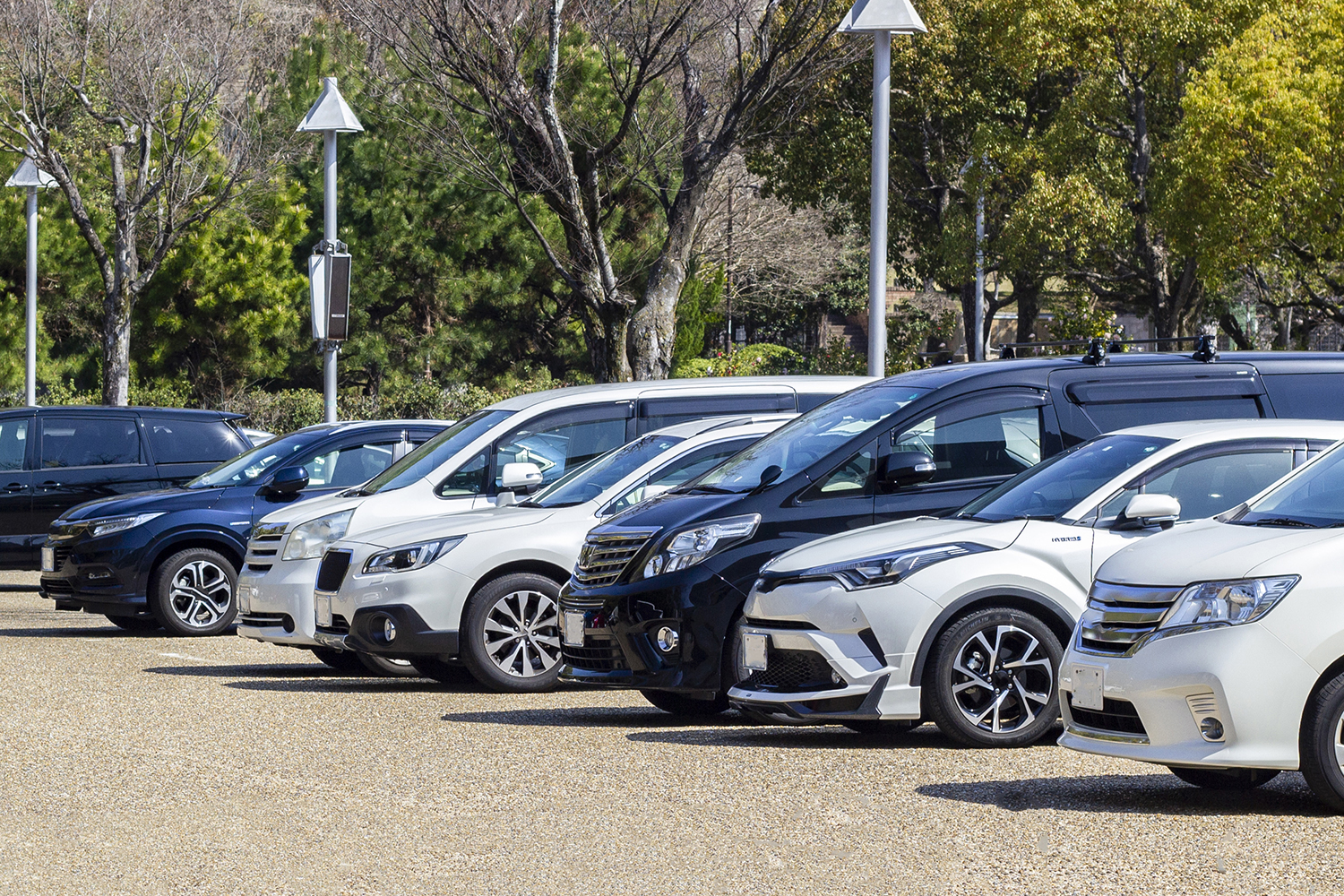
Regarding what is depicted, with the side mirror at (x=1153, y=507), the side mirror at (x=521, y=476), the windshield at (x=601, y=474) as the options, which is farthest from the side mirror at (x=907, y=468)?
the side mirror at (x=521, y=476)

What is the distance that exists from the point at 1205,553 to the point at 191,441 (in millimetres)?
13107

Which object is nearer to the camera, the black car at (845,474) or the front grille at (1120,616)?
the front grille at (1120,616)

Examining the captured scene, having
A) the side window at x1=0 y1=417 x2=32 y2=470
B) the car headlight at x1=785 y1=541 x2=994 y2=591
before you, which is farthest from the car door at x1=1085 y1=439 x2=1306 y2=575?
the side window at x1=0 y1=417 x2=32 y2=470

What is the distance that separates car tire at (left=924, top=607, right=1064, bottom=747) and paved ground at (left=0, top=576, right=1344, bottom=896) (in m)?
0.15

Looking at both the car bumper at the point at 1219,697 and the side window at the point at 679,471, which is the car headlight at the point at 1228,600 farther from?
the side window at the point at 679,471

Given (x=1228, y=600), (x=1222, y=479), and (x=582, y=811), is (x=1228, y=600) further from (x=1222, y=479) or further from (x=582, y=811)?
(x=582, y=811)

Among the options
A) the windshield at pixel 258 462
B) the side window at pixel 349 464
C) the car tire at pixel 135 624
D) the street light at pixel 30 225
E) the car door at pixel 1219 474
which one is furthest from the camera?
the street light at pixel 30 225

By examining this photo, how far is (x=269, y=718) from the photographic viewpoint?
31.3ft

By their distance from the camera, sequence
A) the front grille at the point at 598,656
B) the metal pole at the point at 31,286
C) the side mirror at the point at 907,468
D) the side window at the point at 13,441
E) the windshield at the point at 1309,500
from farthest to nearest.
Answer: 1. the metal pole at the point at 31,286
2. the side window at the point at 13,441
3. the front grille at the point at 598,656
4. the side mirror at the point at 907,468
5. the windshield at the point at 1309,500

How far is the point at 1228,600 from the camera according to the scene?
20.9 ft

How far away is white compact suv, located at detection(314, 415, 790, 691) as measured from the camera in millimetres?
10469

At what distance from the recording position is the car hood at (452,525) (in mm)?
10617

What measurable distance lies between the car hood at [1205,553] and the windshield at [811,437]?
8.32ft

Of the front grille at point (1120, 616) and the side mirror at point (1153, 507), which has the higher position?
the side mirror at point (1153, 507)
